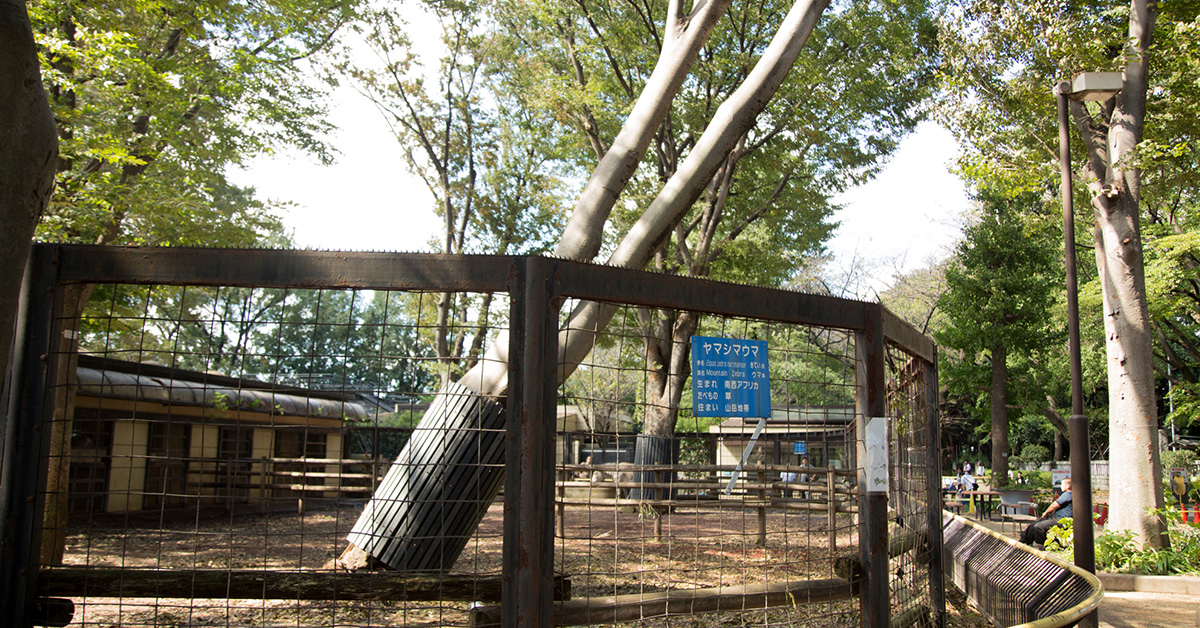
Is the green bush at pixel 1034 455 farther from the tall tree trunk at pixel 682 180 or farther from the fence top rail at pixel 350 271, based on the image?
the fence top rail at pixel 350 271

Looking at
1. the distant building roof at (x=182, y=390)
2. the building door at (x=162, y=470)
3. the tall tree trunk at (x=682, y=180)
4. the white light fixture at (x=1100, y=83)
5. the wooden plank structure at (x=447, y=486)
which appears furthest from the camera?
the building door at (x=162, y=470)

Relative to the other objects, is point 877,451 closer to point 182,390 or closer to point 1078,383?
point 1078,383

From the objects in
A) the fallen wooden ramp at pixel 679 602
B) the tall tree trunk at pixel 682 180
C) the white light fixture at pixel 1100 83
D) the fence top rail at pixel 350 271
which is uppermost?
the white light fixture at pixel 1100 83

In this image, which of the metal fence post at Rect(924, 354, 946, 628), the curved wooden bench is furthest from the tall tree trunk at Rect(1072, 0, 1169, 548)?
the metal fence post at Rect(924, 354, 946, 628)

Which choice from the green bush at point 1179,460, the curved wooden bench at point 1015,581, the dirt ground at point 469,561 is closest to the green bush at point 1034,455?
the green bush at point 1179,460

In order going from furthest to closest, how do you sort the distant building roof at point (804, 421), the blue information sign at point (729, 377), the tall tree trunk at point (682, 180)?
the tall tree trunk at point (682, 180)
the distant building roof at point (804, 421)
the blue information sign at point (729, 377)

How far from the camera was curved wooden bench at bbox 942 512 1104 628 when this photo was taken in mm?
5363

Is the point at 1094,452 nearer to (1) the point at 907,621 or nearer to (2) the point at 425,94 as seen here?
(2) the point at 425,94

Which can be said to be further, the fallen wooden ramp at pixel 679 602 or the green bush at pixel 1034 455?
the green bush at pixel 1034 455

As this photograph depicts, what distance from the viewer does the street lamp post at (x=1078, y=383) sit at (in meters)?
7.42

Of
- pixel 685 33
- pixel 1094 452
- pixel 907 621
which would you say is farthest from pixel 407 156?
pixel 1094 452

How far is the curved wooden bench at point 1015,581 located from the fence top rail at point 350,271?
2321 mm

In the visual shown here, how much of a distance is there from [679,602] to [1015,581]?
443 centimetres

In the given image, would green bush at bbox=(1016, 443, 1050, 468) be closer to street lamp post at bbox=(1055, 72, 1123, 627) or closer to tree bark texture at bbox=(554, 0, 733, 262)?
street lamp post at bbox=(1055, 72, 1123, 627)
